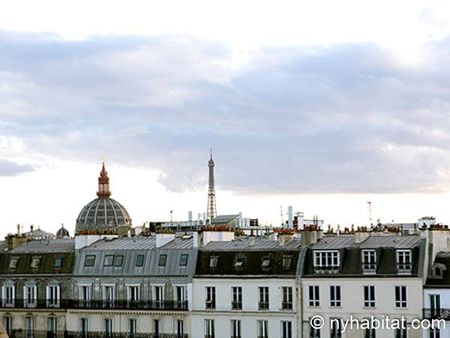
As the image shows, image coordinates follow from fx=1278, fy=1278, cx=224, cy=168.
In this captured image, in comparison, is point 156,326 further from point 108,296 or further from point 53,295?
point 53,295

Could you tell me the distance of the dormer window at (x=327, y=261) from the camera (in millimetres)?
84312

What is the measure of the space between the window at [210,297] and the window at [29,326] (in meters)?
14.4

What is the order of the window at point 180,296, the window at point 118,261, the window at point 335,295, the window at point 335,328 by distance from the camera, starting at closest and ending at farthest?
the window at point 335,328, the window at point 335,295, the window at point 180,296, the window at point 118,261

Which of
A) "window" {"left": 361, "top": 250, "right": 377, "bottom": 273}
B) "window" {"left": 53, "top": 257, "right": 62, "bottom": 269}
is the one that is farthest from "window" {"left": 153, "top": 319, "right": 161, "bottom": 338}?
"window" {"left": 361, "top": 250, "right": 377, "bottom": 273}

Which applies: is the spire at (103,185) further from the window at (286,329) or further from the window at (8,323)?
the window at (286,329)


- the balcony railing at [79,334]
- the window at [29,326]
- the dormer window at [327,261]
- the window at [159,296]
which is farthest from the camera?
the window at [29,326]

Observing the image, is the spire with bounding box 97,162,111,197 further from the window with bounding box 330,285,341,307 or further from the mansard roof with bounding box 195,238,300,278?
the window with bounding box 330,285,341,307

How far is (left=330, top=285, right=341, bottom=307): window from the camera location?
83750 millimetres

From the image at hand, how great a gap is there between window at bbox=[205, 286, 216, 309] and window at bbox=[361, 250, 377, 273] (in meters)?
11.2

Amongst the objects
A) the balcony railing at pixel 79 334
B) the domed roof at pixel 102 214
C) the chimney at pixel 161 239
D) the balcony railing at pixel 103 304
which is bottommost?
the balcony railing at pixel 79 334

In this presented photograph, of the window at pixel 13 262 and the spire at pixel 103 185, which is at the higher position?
the spire at pixel 103 185

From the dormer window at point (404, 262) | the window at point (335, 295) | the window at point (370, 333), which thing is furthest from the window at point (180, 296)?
the dormer window at point (404, 262)

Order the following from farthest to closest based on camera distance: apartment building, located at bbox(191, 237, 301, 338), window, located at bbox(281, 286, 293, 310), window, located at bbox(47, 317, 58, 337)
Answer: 1. window, located at bbox(47, 317, 58, 337)
2. apartment building, located at bbox(191, 237, 301, 338)
3. window, located at bbox(281, 286, 293, 310)

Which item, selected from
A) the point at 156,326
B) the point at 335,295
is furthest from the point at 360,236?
the point at 156,326
